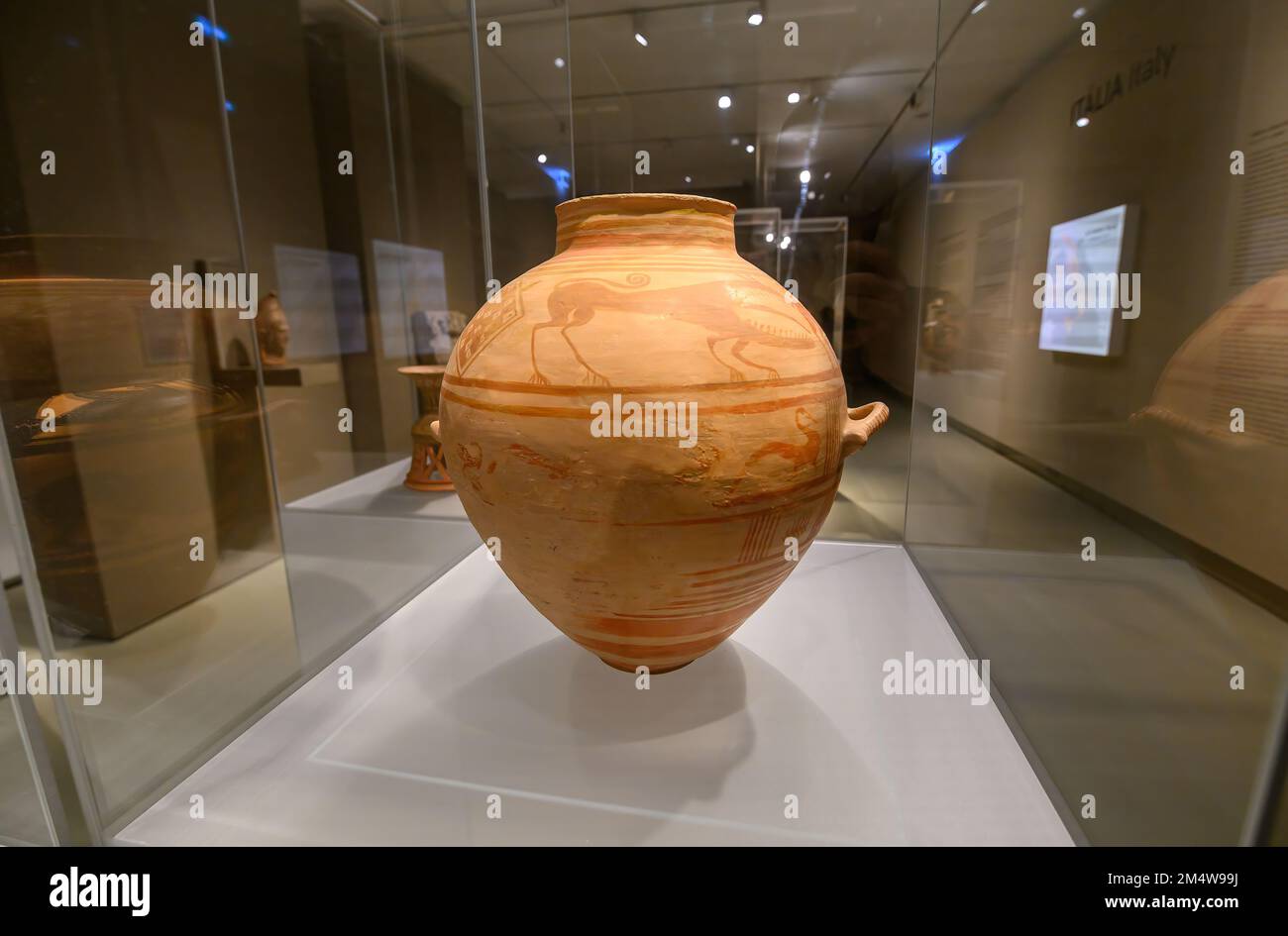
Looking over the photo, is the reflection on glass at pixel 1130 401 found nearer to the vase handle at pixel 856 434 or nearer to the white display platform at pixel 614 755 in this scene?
the white display platform at pixel 614 755

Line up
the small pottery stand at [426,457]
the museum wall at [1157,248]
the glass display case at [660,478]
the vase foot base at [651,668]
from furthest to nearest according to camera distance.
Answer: the small pottery stand at [426,457] → the vase foot base at [651,668] → the glass display case at [660,478] → the museum wall at [1157,248]

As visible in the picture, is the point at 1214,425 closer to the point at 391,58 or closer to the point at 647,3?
the point at 647,3

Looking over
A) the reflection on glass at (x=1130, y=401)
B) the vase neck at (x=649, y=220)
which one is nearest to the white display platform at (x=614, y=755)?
the reflection on glass at (x=1130, y=401)

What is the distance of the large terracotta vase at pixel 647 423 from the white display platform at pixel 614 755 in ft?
0.68

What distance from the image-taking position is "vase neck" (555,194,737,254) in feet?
3.28

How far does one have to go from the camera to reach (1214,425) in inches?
31.2

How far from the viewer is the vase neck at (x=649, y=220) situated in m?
1.00

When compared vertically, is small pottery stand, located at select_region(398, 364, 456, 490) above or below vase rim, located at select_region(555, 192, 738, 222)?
below

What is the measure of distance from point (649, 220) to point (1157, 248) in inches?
27.4

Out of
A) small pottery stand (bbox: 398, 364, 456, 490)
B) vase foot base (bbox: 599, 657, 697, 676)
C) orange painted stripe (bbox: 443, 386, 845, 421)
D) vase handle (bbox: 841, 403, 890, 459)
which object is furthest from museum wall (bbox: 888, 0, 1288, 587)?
small pottery stand (bbox: 398, 364, 456, 490)

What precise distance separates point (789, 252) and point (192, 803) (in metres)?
1.73

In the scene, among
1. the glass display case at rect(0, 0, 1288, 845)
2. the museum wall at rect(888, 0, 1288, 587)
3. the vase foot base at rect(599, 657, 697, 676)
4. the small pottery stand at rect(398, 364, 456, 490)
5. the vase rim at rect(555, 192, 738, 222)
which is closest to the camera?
the museum wall at rect(888, 0, 1288, 587)

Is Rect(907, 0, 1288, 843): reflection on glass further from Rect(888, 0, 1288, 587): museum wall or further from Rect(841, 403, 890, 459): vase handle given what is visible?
Rect(841, 403, 890, 459): vase handle

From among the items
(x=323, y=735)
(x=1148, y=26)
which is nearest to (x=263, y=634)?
(x=323, y=735)
